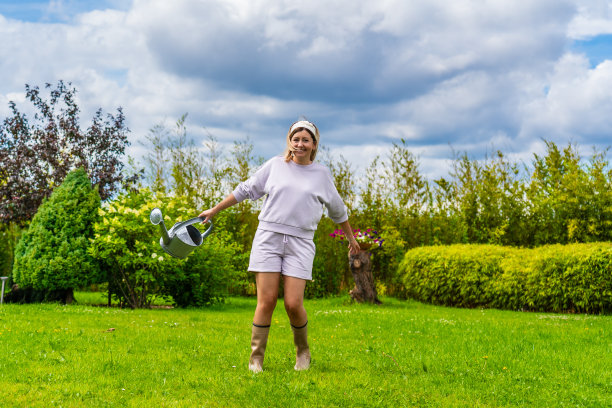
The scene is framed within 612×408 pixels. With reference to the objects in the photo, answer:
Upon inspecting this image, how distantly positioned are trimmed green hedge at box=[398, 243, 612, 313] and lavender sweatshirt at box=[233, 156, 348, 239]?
852 cm

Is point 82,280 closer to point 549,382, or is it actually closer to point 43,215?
point 43,215

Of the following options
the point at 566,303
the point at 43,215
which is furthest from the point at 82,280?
the point at 566,303

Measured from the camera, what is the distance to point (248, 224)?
15.7m

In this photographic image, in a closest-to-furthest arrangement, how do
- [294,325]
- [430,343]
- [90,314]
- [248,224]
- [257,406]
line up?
[257,406]
[294,325]
[430,343]
[90,314]
[248,224]

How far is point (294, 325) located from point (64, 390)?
1.73 metres

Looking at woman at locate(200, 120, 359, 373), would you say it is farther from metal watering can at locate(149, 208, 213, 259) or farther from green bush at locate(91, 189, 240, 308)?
green bush at locate(91, 189, 240, 308)

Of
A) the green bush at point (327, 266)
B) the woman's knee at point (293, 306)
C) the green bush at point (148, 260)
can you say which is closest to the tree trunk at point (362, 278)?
the green bush at point (327, 266)

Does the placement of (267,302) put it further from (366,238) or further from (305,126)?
(366,238)

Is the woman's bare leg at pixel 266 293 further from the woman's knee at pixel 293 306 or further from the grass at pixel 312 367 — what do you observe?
the grass at pixel 312 367

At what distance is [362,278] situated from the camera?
1236cm

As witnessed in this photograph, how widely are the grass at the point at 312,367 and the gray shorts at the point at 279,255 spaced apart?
82cm

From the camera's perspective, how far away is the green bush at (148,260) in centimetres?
1038

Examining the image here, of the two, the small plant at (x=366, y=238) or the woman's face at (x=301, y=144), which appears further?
the small plant at (x=366, y=238)

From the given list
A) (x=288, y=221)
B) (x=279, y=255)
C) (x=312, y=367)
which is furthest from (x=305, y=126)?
(x=312, y=367)
